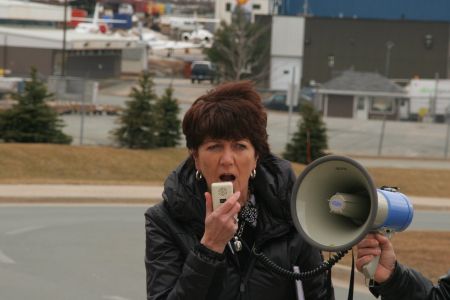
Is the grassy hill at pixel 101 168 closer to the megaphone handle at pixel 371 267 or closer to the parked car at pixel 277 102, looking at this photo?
the megaphone handle at pixel 371 267

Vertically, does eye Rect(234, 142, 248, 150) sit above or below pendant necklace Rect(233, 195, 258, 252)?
above

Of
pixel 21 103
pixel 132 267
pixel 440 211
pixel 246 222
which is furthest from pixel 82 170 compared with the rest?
pixel 246 222

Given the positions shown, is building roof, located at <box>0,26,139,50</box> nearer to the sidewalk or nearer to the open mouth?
the sidewalk

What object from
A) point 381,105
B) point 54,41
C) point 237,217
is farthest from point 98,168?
point 54,41

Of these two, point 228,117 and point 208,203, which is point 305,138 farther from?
point 208,203

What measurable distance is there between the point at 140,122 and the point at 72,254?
1675cm

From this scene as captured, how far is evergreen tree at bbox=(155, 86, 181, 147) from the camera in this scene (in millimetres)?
32656

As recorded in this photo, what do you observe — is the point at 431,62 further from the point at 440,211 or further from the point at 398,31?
the point at 440,211

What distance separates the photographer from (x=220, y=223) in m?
3.75

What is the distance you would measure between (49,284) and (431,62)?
230 ft

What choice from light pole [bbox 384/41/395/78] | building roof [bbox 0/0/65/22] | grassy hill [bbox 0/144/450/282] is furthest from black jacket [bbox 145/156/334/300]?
building roof [bbox 0/0/65/22]

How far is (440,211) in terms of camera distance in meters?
24.2

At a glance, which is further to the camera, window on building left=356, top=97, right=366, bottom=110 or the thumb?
window on building left=356, top=97, right=366, bottom=110

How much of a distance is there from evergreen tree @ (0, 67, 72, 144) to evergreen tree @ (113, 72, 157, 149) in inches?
82.8
